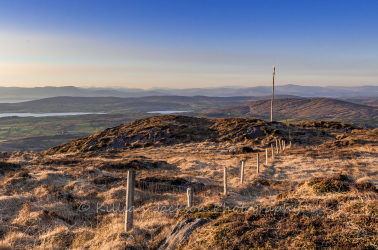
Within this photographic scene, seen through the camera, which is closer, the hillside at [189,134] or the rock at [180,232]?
the rock at [180,232]

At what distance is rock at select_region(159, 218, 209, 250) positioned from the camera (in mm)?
5921

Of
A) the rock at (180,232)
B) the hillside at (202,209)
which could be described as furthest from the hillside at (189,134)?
the rock at (180,232)

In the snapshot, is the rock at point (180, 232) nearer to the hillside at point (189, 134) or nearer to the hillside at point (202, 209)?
the hillside at point (202, 209)

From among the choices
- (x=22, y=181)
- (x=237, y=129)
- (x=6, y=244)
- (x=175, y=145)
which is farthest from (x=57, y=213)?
(x=237, y=129)

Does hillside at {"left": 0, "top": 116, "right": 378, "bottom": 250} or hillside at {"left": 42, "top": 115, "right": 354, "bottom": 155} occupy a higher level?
hillside at {"left": 0, "top": 116, "right": 378, "bottom": 250}

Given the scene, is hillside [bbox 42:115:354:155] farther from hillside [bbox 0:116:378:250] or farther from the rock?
the rock

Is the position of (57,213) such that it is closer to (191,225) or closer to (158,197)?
(158,197)

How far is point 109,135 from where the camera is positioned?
5278 cm

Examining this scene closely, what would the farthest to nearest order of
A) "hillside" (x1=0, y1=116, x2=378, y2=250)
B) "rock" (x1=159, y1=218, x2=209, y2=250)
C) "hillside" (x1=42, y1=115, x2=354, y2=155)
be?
1. "hillside" (x1=42, y1=115, x2=354, y2=155)
2. "rock" (x1=159, y1=218, x2=209, y2=250)
3. "hillside" (x1=0, y1=116, x2=378, y2=250)

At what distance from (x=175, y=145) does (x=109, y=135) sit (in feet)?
58.3

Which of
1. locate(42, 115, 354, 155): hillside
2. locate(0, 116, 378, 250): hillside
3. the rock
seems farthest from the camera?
locate(42, 115, 354, 155): hillside

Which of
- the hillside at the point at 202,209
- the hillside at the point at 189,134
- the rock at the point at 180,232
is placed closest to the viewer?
the hillside at the point at 202,209

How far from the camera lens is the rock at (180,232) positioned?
592cm

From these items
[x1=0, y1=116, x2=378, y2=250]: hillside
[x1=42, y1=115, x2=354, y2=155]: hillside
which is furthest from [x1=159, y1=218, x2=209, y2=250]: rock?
[x1=42, y1=115, x2=354, y2=155]: hillside
